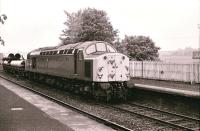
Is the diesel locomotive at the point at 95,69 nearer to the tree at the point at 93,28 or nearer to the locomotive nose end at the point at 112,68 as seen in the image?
the locomotive nose end at the point at 112,68

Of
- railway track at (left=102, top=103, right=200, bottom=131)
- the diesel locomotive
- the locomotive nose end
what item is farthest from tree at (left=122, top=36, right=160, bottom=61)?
railway track at (left=102, top=103, right=200, bottom=131)

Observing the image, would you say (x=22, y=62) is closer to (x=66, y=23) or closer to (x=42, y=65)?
(x=42, y=65)

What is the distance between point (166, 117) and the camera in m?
A: 12.7

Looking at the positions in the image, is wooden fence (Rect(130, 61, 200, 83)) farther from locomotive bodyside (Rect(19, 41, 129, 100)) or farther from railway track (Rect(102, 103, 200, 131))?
railway track (Rect(102, 103, 200, 131))

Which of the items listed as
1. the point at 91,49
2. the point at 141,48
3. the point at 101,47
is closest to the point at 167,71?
the point at 101,47

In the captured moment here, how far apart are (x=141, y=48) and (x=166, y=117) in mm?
27758

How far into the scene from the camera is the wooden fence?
876 inches

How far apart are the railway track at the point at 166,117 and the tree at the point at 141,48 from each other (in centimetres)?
2369

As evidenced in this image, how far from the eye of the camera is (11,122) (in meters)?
11.9

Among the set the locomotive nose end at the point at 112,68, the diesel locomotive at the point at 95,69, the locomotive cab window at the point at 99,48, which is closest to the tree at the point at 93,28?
the diesel locomotive at the point at 95,69

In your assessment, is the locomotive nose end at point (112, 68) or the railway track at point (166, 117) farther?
the locomotive nose end at point (112, 68)

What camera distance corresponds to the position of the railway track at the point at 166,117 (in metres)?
11.1

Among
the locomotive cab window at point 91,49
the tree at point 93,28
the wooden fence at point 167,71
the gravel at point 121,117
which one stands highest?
the tree at point 93,28

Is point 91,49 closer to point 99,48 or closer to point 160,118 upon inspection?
point 99,48
